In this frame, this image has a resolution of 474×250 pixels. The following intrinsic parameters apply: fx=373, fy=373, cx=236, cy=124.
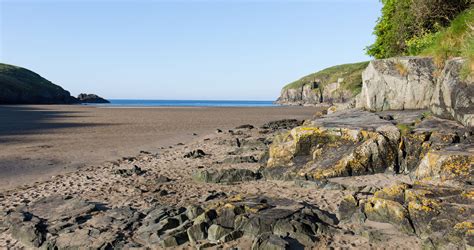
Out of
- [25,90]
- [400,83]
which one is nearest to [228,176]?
[400,83]

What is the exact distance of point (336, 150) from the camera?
1148 centimetres

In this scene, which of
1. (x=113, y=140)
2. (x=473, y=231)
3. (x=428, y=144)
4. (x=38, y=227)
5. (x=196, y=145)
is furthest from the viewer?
(x=113, y=140)

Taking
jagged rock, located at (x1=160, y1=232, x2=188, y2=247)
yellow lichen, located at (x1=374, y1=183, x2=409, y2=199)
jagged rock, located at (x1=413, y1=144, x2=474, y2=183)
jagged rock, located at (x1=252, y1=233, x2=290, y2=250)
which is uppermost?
jagged rock, located at (x1=413, y1=144, x2=474, y2=183)

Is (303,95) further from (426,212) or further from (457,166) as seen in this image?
(426,212)

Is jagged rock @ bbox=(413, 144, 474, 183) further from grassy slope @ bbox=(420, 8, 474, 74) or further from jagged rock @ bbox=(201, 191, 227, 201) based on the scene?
grassy slope @ bbox=(420, 8, 474, 74)

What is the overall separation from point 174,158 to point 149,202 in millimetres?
7321

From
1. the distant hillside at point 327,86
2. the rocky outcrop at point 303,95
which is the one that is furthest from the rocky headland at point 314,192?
the rocky outcrop at point 303,95

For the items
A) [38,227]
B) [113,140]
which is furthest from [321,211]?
[113,140]

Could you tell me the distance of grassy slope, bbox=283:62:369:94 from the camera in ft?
432

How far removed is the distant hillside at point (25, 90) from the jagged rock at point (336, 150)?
4447 inches

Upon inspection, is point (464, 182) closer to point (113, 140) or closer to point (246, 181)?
point (246, 181)

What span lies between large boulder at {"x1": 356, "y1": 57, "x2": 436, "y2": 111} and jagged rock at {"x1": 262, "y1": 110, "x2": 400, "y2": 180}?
7.33ft

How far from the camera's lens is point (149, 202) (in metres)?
10.1

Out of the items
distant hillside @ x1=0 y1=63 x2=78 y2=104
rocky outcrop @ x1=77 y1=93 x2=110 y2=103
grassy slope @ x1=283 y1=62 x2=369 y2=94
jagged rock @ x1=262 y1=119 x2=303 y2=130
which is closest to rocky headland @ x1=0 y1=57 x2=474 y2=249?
jagged rock @ x1=262 y1=119 x2=303 y2=130
